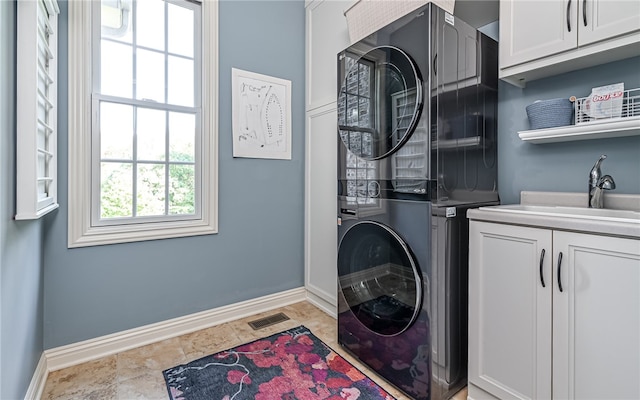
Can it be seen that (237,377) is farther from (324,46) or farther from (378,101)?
(324,46)

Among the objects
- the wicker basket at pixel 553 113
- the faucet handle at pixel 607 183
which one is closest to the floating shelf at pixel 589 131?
the wicker basket at pixel 553 113

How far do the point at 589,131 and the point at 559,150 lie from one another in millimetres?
287

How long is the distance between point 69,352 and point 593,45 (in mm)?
3048

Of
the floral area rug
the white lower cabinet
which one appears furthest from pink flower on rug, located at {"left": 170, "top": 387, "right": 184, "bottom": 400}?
the white lower cabinet

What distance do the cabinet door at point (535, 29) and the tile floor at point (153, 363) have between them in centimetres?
167

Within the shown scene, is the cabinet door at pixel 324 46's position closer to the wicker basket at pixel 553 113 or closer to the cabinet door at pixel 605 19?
the wicker basket at pixel 553 113

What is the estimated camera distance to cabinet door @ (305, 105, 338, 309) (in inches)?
97.6

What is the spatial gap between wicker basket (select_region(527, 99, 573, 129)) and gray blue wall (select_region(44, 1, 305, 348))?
1.77 m

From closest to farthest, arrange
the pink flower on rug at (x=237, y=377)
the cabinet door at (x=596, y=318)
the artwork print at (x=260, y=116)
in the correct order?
the cabinet door at (x=596, y=318)
the pink flower on rug at (x=237, y=377)
the artwork print at (x=260, y=116)

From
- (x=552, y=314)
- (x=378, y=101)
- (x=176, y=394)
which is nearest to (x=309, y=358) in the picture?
(x=176, y=394)

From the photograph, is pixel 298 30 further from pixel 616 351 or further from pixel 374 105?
pixel 616 351

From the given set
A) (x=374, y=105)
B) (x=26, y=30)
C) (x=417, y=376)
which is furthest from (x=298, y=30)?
(x=417, y=376)

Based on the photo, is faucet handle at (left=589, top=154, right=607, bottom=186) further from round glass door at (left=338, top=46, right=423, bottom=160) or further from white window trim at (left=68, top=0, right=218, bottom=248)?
white window trim at (left=68, top=0, right=218, bottom=248)

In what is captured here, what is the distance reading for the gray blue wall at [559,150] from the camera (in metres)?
1.38
